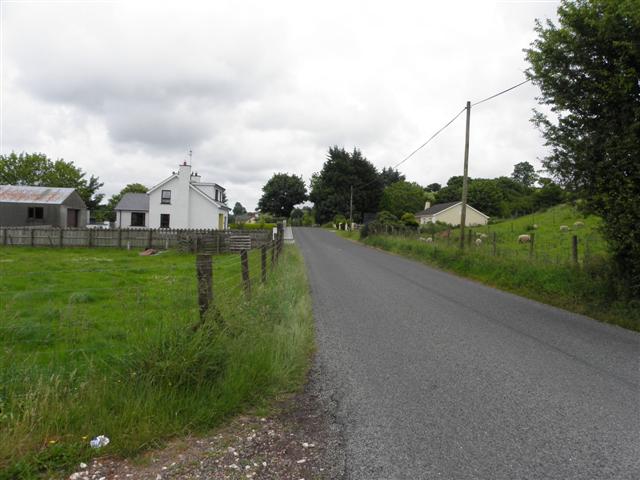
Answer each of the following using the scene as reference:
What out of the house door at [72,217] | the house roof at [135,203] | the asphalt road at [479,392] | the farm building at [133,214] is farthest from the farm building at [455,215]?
the asphalt road at [479,392]

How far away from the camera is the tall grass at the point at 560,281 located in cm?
900

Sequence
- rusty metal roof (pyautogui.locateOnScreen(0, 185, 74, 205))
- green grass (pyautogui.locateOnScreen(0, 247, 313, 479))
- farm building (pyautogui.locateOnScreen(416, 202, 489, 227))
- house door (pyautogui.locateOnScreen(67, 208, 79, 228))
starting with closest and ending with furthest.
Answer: green grass (pyautogui.locateOnScreen(0, 247, 313, 479)) → rusty metal roof (pyautogui.locateOnScreen(0, 185, 74, 205)) → house door (pyautogui.locateOnScreen(67, 208, 79, 228)) → farm building (pyautogui.locateOnScreen(416, 202, 489, 227))

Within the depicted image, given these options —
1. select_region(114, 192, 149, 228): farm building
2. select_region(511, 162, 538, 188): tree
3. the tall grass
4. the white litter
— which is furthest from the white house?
select_region(511, 162, 538, 188): tree

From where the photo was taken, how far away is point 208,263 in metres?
4.69

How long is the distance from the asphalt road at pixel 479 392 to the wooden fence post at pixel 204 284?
5.02ft

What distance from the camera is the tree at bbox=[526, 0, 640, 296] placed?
8.41m

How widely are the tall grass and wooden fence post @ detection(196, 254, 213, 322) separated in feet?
25.6

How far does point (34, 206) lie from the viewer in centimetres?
4100

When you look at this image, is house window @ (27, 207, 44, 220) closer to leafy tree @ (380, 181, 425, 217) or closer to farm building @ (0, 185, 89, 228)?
farm building @ (0, 185, 89, 228)

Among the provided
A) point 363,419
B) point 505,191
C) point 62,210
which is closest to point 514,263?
point 363,419

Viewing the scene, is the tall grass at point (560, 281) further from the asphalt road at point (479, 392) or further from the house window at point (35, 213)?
the house window at point (35, 213)

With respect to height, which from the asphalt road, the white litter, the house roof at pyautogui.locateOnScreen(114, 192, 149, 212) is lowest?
the asphalt road

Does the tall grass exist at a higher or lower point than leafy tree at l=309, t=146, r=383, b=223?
lower

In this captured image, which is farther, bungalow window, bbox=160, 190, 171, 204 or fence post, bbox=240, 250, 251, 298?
bungalow window, bbox=160, 190, 171, 204
